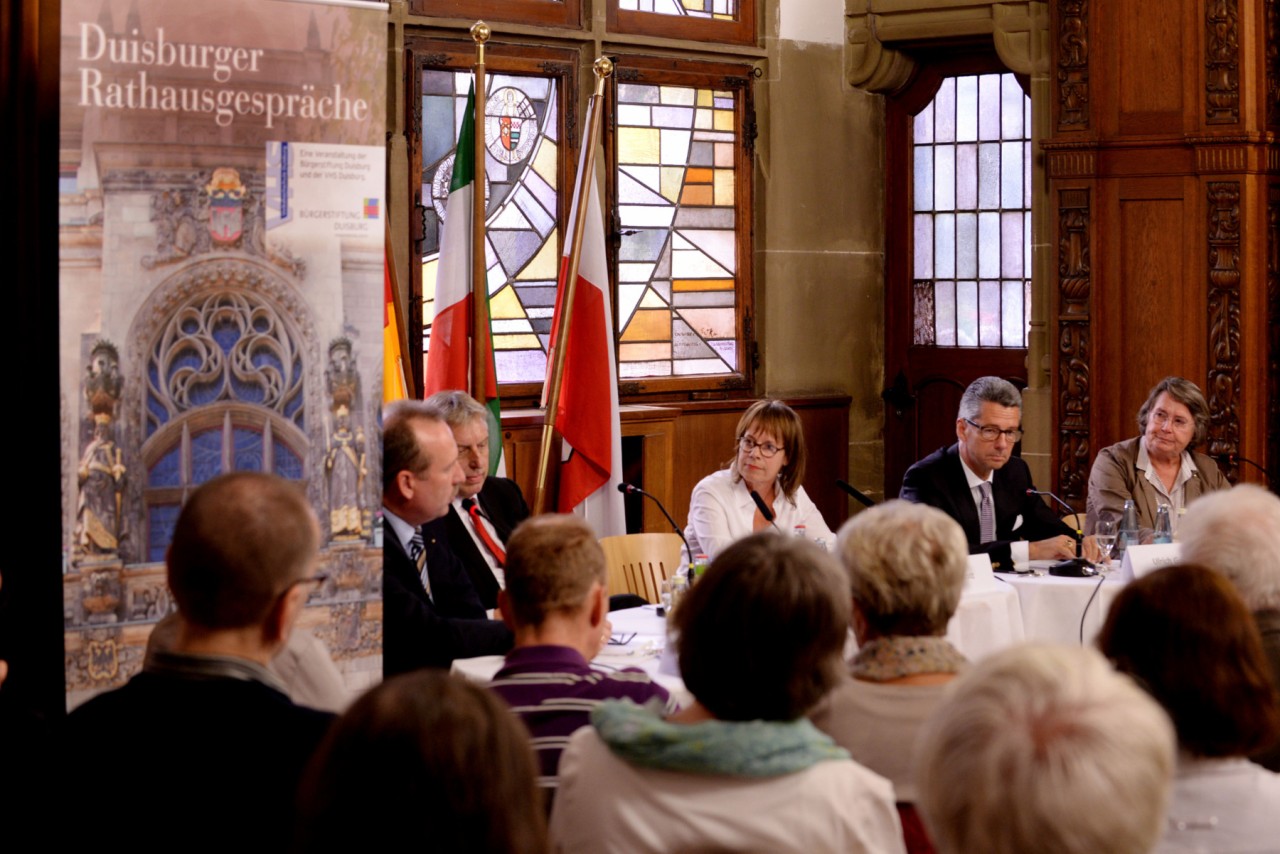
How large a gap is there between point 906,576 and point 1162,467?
3.14m

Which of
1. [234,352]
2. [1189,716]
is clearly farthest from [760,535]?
[234,352]

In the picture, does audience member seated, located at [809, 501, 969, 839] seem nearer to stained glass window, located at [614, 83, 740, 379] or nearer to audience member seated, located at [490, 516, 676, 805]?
audience member seated, located at [490, 516, 676, 805]

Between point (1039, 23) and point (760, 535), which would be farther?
point (1039, 23)

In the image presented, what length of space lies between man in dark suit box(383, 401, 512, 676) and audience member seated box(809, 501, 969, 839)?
121cm

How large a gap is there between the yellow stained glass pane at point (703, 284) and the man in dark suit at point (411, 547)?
388cm

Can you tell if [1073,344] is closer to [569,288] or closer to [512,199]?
[569,288]

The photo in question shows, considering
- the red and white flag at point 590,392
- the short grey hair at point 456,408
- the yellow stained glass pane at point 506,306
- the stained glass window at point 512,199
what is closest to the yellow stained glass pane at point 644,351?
the stained glass window at point 512,199

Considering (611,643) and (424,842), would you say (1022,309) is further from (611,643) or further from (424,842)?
(424,842)

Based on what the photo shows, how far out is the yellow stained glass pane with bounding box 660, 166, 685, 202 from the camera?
296 inches

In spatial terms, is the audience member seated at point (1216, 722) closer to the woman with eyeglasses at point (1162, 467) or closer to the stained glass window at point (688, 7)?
the woman with eyeglasses at point (1162, 467)

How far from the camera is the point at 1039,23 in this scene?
719 cm

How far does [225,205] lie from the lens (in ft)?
9.64

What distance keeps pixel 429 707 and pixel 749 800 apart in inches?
28.1

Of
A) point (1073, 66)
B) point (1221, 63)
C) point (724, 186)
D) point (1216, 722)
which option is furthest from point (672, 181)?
point (1216, 722)
